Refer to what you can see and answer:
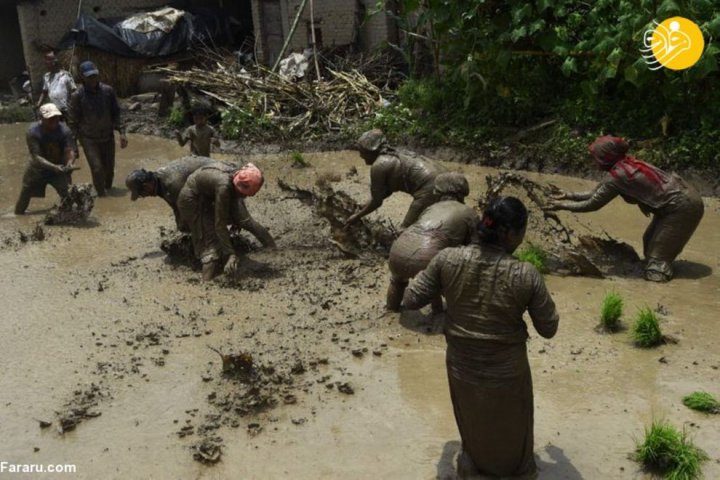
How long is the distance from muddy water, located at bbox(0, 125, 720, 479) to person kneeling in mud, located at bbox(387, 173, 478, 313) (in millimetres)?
533

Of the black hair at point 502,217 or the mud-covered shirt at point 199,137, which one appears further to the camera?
the mud-covered shirt at point 199,137

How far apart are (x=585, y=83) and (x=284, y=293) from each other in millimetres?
5595

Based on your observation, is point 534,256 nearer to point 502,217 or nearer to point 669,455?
point 669,455

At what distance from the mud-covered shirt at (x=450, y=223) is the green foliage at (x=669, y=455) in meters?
2.15

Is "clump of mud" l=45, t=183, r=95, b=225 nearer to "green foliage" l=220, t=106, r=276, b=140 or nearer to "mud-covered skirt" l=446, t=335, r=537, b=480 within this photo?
"green foliage" l=220, t=106, r=276, b=140

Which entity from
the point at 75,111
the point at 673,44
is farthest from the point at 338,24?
the point at 673,44

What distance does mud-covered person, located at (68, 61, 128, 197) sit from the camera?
34.8 feet

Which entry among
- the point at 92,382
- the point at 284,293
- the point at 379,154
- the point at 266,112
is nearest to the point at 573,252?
the point at 379,154

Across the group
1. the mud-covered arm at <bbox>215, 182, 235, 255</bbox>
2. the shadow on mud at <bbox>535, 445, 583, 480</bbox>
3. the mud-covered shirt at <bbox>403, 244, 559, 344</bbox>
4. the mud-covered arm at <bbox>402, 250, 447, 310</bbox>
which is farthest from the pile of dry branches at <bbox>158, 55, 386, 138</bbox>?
the mud-covered shirt at <bbox>403, 244, 559, 344</bbox>

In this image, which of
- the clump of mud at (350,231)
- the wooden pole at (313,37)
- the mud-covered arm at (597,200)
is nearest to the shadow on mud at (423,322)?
the clump of mud at (350,231)

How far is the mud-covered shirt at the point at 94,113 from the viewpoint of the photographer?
34.8 feet

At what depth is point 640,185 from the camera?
22.8 ft

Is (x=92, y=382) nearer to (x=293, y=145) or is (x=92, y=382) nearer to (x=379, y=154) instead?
(x=379, y=154)

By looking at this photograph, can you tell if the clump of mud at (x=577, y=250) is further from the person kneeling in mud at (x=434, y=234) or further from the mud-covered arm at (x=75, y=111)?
the mud-covered arm at (x=75, y=111)
